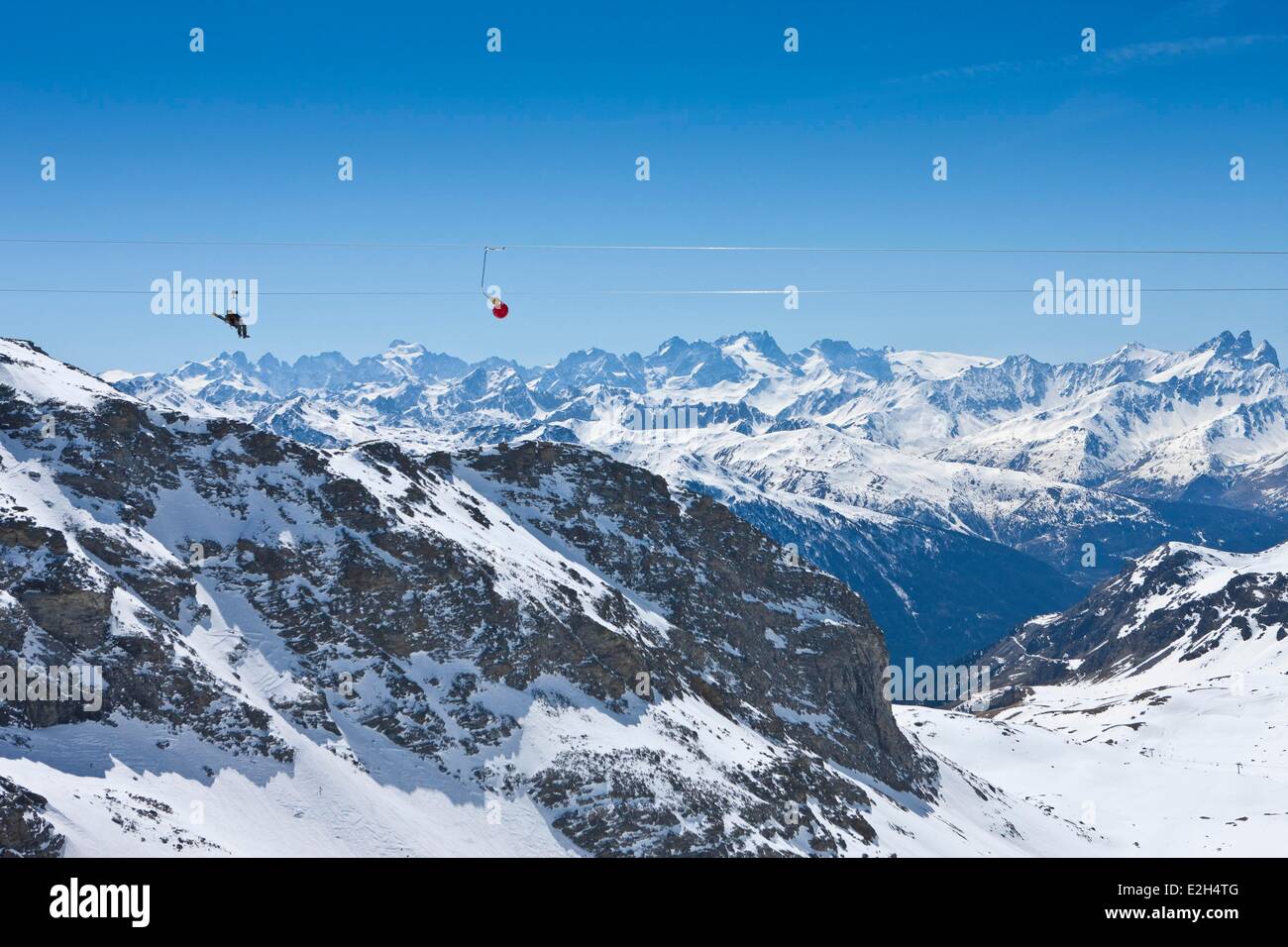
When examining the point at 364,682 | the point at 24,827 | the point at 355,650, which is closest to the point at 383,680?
the point at 364,682

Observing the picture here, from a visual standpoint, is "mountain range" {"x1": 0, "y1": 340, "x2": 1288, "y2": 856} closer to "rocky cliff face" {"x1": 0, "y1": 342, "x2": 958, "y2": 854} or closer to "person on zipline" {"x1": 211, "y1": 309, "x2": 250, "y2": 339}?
"rocky cliff face" {"x1": 0, "y1": 342, "x2": 958, "y2": 854}

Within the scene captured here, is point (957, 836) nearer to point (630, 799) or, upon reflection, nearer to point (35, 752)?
point (630, 799)

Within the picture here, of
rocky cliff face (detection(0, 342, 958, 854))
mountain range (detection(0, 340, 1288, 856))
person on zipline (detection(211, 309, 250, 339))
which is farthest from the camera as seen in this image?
rocky cliff face (detection(0, 342, 958, 854))

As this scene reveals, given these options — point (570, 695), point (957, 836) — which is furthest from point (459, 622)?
point (957, 836)

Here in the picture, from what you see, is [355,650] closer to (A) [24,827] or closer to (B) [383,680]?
(B) [383,680]

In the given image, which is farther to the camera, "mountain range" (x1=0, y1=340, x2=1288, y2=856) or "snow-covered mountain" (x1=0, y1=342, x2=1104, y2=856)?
"mountain range" (x1=0, y1=340, x2=1288, y2=856)

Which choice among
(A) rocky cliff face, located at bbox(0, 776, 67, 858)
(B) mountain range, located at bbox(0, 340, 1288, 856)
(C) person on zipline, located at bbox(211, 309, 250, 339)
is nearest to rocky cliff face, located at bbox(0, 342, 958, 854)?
(A) rocky cliff face, located at bbox(0, 776, 67, 858)

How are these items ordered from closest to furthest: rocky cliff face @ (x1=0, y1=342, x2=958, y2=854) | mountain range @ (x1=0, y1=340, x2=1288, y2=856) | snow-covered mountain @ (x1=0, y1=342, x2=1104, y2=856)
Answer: snow-covered mountain @ (x1=0, y1=342, x2=1104, y2=856), mountain range @ (x1=0, y1=340, x2=1288, y2=856), rocky cliff face @ (x1=0, y1=342, x2=958, y2=854)
